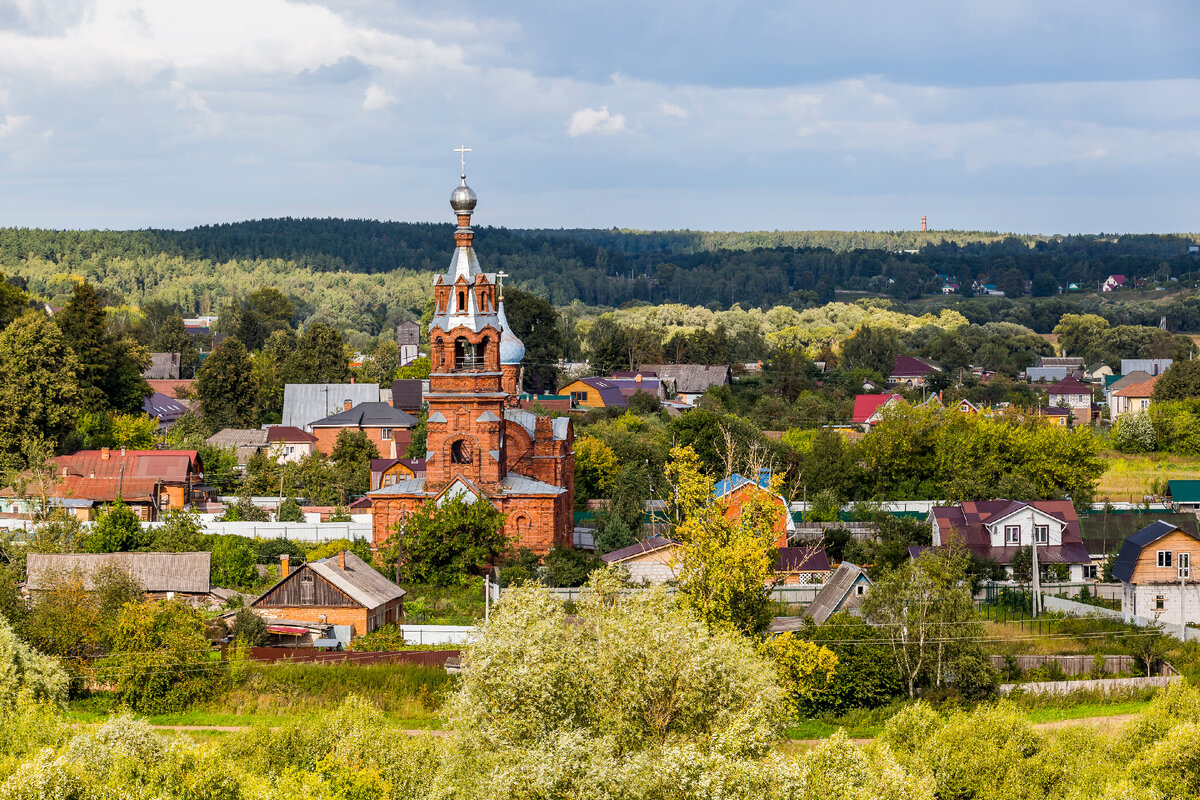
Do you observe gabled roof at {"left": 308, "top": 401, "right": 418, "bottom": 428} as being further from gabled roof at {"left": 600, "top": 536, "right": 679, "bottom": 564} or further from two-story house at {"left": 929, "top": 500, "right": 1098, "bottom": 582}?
two-story house at {"left": 929, "top": 500, "right": 1098, "bottom": 582}

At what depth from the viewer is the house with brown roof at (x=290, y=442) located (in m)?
66.8

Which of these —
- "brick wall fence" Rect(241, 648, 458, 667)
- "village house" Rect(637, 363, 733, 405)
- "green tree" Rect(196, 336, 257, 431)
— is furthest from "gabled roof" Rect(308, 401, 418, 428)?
"brick wall fence" Rect(241, 648, 458, 667)

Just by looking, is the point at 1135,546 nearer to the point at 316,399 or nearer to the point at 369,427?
the point at 369,427

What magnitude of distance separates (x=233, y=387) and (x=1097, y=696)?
50.2 m

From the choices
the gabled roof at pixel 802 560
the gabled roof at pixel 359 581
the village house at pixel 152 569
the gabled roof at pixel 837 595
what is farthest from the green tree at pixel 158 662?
the gabled roof at pixel 802 560

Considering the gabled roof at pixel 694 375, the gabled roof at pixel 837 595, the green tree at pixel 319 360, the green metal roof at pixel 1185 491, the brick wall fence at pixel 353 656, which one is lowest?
the brick wall fence at pixel 353 656

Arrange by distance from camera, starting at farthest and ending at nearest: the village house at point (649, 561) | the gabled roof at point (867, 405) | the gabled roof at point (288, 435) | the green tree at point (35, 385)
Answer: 1. the gabled roof at point (867, 405)
2. the gabled roof at point (288, 435)
3. the green tree at point (35, 385)
4. the village house at point (649, 561)

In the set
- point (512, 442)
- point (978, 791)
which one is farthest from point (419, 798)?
point (512, 442)

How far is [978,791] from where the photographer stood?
26844 mm

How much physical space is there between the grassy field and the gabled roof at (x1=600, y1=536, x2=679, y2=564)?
73.9ft

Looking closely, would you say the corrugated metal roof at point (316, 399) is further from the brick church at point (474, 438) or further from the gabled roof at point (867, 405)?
the brick church at point (474, 438)

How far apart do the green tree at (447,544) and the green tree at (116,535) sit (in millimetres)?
7890

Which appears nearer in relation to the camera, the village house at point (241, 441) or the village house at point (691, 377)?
the village house at point (241, 441)

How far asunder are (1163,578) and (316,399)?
4512 cm
